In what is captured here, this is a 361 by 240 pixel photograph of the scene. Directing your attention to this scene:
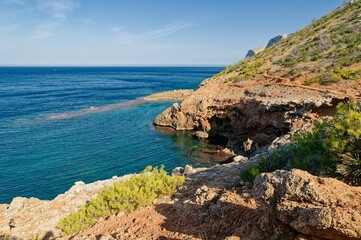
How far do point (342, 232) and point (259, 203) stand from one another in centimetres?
375

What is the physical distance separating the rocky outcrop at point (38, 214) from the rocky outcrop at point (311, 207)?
8.43 m

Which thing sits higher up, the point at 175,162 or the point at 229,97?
the point at 229,97

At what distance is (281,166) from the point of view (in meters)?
12.0

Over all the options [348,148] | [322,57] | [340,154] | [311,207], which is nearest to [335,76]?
[322,57]

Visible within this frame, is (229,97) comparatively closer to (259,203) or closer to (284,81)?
(284,81)

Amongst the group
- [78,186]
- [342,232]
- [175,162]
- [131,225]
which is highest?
[342,232]

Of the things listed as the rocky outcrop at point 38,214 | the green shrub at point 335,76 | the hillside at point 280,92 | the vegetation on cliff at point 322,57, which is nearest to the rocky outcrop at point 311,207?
the rocky outcrop at point 38,214

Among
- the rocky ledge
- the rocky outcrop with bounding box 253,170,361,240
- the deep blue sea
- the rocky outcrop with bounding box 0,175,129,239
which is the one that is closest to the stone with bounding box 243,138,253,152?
the deep blue sea

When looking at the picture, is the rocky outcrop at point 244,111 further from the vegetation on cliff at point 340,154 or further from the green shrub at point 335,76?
the vegetation on cliff at point 340,154

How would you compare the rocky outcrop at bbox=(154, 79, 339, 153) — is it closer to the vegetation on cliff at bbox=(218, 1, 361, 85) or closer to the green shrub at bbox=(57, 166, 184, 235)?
the vegetation on cliff at bbox=(218, 1, 361, 85)

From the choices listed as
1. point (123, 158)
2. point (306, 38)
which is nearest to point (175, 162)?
point (123, 158)

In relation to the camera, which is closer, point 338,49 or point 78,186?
point 78,186

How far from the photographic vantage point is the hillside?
28234 mm

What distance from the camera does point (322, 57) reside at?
37688mm
